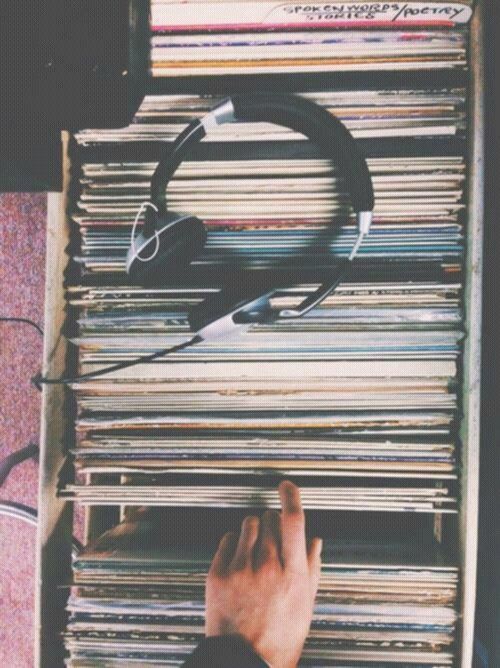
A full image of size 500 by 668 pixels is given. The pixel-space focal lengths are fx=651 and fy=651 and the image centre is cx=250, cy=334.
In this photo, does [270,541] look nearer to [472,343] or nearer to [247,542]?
[247,542]

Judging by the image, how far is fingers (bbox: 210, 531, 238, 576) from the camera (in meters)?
0.80

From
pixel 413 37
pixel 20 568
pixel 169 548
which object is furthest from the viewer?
pixel 20 568

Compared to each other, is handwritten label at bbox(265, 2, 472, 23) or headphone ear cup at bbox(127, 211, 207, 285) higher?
handwritten label at bbox(265, 2, 472, 23)

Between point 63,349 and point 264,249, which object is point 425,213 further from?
point 63,349

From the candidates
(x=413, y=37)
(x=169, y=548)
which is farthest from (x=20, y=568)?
(x=413, y=37)

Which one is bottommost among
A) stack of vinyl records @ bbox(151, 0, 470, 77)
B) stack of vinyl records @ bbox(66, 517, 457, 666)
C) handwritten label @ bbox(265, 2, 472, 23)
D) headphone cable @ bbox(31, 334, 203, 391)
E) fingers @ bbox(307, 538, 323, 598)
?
stack of vinyl records @ bbox(66, 517, 457, 666)

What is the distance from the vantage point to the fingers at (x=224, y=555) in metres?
0.80

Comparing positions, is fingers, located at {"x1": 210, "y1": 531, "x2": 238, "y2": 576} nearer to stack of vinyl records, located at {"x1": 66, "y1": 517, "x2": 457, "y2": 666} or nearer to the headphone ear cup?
stack of vinyl records, located at {"x1": 66, "y1": 517, "x2": 457, "y2": 666}

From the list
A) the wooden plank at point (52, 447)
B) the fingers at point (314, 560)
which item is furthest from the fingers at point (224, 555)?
the wooden plank at point (52, 447)

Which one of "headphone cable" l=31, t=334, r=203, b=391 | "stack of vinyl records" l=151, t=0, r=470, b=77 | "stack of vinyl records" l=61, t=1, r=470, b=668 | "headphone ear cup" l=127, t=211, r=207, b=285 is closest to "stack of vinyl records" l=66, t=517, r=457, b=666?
"stack of vinyl records" l=61, t=1, r=470, b=668

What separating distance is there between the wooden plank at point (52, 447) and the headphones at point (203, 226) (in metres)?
0.11

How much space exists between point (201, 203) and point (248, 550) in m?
0.44

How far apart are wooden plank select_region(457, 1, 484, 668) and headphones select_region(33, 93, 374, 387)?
0.43 ft

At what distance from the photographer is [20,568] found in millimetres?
1523
